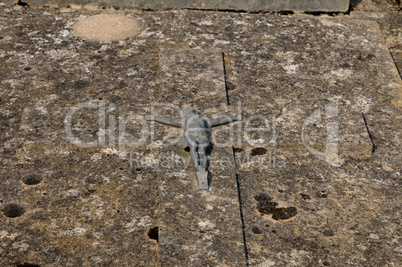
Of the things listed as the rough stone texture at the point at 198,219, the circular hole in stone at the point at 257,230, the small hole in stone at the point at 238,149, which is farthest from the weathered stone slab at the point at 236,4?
the circular hole in stone at the point at 257,230

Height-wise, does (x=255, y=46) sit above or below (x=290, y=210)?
above

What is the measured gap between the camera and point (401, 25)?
480 cm

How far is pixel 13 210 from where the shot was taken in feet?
9.30

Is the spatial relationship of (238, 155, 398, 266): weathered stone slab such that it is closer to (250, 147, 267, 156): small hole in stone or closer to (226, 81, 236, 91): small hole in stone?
(250, 147, 267, 156): small hole in stone

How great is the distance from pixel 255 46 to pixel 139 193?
1.81 meters

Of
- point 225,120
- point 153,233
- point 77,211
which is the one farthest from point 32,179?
point 225,120

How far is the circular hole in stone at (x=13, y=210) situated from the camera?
2.81 meters

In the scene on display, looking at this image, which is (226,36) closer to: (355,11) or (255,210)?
(355,11)

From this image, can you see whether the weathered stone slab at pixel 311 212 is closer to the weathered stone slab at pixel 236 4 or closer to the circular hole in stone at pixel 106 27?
the circular hole in stone at pixel 106 27

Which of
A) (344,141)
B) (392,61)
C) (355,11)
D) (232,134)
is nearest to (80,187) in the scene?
(232,134)

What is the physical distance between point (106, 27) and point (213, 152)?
1.80 m

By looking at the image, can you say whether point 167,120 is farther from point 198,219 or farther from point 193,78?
point 198,219

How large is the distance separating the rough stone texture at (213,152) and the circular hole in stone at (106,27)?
91 mm

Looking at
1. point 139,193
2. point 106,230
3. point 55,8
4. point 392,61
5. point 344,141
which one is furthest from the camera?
point 55,8
